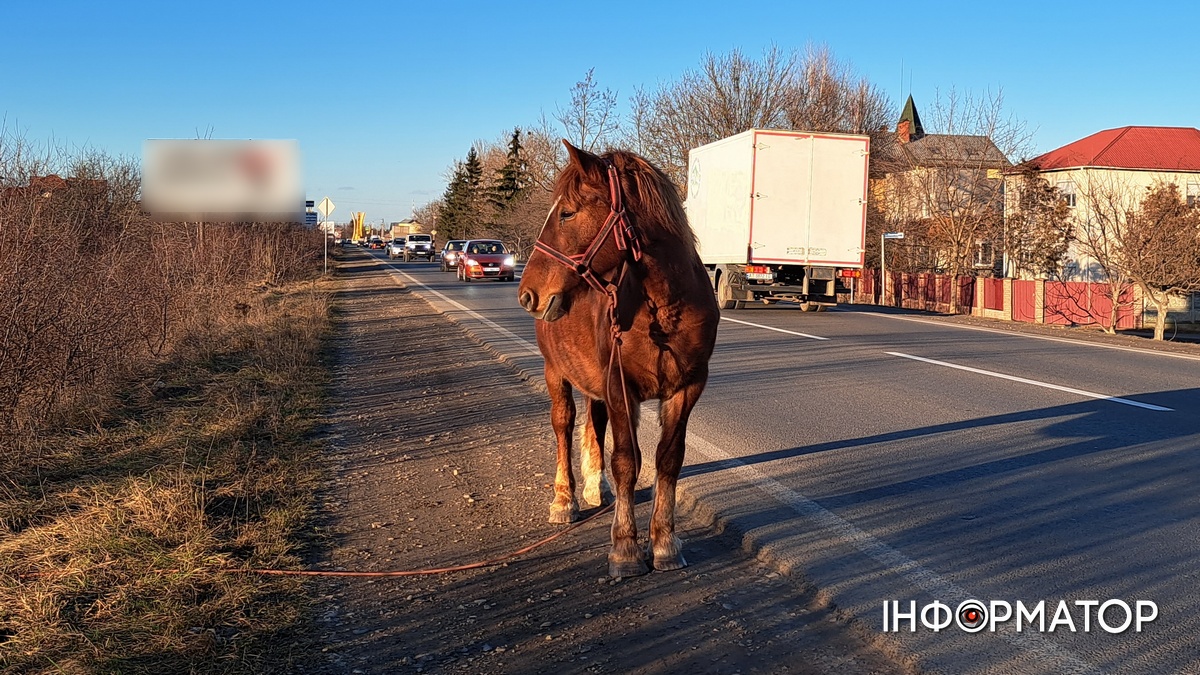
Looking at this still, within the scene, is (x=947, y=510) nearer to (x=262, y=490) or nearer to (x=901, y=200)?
(x=262, y=490)

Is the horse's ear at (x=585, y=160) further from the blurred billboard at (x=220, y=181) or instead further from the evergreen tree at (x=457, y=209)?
the evergreen tree at (x=457, y=209)

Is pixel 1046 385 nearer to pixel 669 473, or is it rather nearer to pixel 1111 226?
pixel 669 473

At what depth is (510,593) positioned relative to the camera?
433 cm

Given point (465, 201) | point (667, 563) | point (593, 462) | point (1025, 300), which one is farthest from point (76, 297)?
point (465, 201)

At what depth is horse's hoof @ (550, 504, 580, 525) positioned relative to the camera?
5.41 m

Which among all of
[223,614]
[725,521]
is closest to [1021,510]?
[725,521]

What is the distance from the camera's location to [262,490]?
6.01 meters

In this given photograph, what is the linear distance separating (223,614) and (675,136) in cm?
4218

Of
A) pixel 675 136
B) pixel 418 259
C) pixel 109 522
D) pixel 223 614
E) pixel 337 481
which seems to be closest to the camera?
pixel 223 614

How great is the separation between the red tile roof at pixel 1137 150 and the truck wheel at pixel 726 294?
30.1 meters

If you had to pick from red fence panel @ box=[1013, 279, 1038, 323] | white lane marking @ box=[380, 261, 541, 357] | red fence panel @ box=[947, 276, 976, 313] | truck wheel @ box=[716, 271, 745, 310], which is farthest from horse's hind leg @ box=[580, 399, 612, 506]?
red fence panel @ box=[947, 276, 976, 313]

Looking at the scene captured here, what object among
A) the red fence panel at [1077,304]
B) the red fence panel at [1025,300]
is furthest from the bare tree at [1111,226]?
the red fence panel at [1025,300]

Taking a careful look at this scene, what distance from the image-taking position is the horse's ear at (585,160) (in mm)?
4242

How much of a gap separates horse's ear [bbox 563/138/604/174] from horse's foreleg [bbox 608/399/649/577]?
1073 mm
